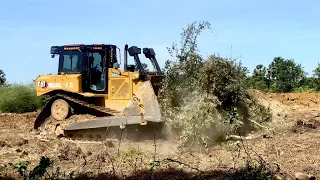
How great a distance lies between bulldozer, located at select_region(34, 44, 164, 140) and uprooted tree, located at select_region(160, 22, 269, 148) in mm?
742

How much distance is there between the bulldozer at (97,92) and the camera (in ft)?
41.0

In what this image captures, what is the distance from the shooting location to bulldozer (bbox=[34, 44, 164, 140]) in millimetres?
12504

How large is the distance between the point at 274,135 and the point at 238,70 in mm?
1998

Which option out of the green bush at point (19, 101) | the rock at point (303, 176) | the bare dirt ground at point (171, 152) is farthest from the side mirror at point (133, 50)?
the green bush at point (19, 101)

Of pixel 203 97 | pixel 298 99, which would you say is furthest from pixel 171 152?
pixel 298 99

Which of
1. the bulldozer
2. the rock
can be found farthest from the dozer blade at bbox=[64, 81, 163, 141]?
the rock

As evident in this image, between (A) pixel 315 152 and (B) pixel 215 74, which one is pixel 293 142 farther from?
(B) pixel 215 74

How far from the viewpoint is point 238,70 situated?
1183 cm

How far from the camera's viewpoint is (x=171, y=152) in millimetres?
10805

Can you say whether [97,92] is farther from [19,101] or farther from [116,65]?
[19,101]

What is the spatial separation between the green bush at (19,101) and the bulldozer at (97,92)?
35.3 ft

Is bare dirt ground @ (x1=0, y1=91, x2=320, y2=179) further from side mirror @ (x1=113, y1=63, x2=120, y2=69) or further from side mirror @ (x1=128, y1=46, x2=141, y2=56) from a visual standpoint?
side mirror @ (x1=128, y1=46, x2=141, y2=56)

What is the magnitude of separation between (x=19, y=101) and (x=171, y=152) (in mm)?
16139

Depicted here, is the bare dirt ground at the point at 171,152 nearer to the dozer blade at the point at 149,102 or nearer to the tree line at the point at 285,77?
the dozer blade at the point at 149,102
